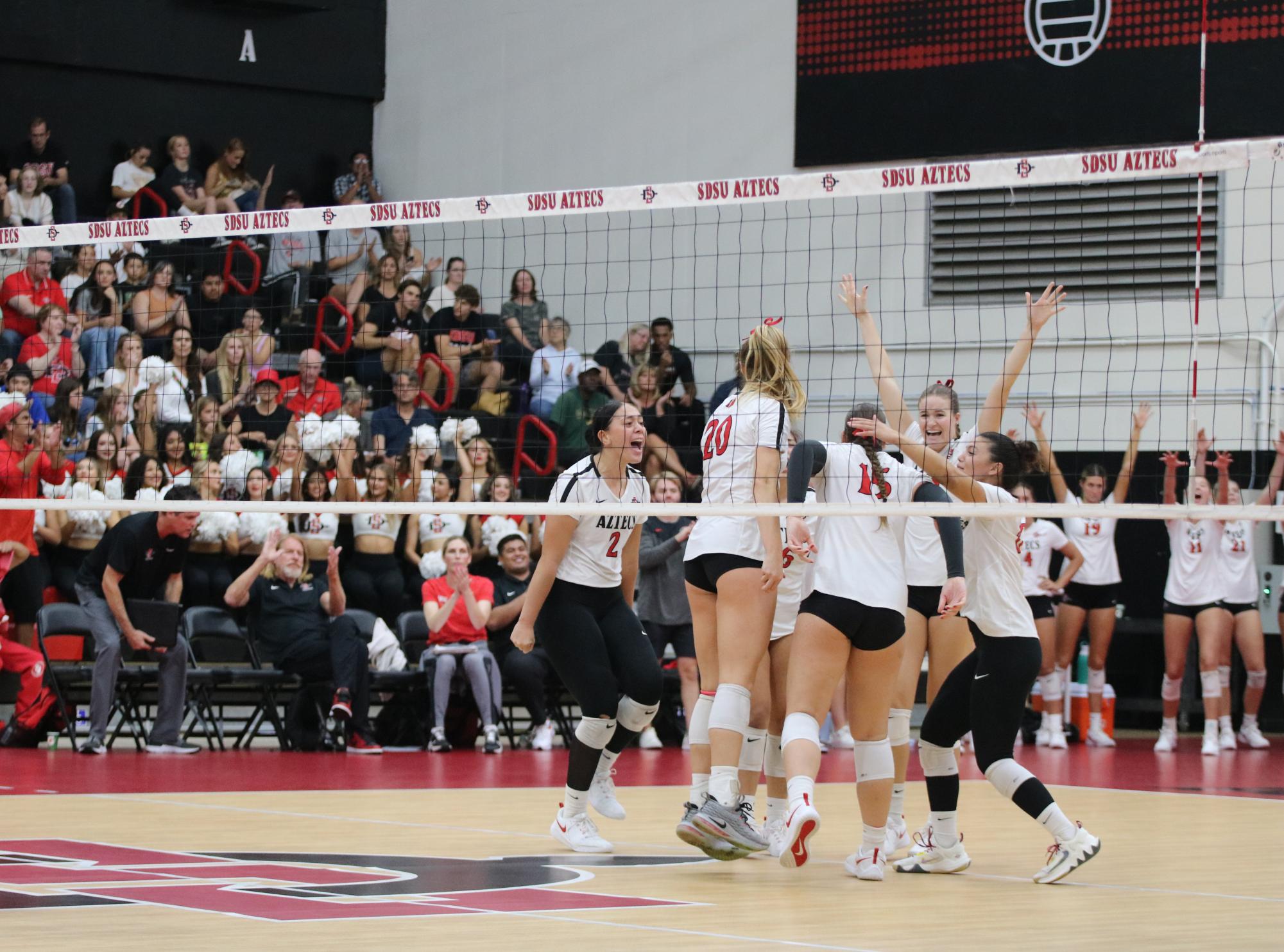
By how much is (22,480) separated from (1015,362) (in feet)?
23.0

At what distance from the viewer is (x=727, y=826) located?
5.84m

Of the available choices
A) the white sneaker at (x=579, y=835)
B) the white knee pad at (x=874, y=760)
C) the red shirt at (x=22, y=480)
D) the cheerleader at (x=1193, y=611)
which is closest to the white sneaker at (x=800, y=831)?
the white knee pad at (x=874, y=760)

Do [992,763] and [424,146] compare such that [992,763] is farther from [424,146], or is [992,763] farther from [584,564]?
[424,146]

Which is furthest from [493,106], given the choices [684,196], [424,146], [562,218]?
[684,196]

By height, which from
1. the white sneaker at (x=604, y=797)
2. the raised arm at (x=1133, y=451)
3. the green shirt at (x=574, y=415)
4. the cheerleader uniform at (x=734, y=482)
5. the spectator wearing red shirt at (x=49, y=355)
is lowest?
the white sneaker at (x=604, y=797)

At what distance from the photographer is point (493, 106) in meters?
18.5

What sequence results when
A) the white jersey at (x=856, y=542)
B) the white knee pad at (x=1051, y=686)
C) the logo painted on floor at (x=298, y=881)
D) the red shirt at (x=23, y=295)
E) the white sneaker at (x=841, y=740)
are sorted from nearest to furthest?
the logo painted on floor at (x=298, y=881) → the white jersey at (x=856, y=542) → the white sneaker at (x=841, y=740) → the white knee pad at (x=1051, y=686) → the red shirt at (x=23, y=295)

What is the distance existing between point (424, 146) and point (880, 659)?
45.6 ft

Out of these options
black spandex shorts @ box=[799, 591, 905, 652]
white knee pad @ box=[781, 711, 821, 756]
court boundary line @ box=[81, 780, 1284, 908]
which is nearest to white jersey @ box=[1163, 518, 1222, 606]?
court boundary line @ box=[81, 780, 1284, 908]

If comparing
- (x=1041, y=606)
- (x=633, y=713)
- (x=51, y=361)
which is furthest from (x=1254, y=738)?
(x=51, y=361)

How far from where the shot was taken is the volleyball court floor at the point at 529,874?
15.5 feet

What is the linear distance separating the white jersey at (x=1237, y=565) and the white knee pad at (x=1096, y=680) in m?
1.13

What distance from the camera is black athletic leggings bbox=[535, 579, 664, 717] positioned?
6512mm

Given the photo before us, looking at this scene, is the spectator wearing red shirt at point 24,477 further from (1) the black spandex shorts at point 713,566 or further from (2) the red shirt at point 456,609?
(1) the black spandex shorts at point 713,566
